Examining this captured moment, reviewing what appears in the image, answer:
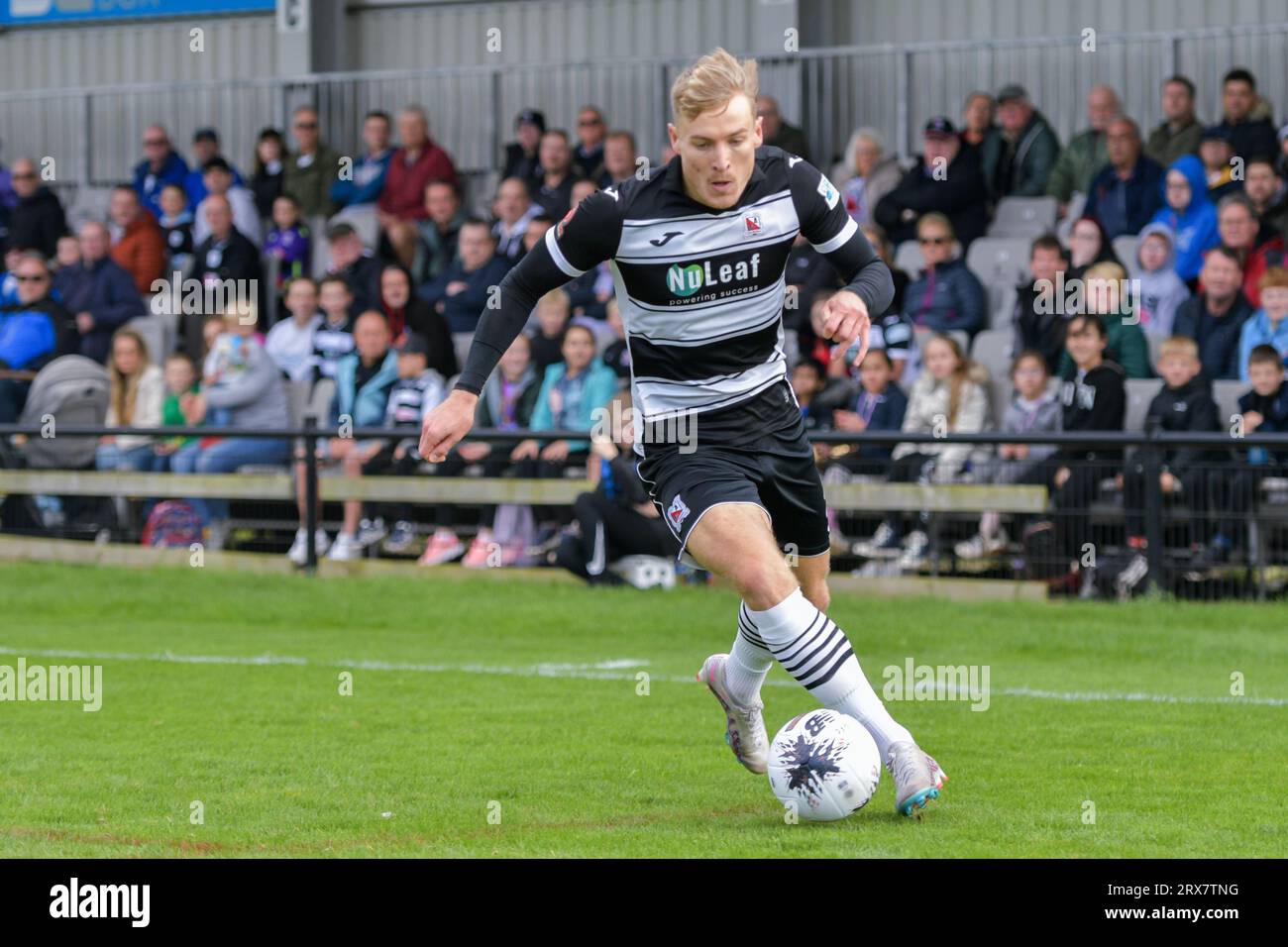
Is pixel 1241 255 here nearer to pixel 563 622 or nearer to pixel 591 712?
pixel 563 622

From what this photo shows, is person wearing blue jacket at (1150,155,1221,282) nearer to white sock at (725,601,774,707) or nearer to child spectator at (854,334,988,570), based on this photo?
child spectator at (854,334,988,570)

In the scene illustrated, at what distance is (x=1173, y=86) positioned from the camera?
51.7 ft

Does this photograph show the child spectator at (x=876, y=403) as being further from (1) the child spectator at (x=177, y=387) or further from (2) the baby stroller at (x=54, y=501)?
(2) the baby stroller at (x=54, y=501)

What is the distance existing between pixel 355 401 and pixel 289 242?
3396 mm

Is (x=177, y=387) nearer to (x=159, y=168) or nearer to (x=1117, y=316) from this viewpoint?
(x=159, y=168)

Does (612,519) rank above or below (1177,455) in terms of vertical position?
below

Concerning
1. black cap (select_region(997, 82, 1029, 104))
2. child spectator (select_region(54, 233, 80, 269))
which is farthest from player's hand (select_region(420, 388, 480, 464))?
child spectator (select_region(54, 233, 80, 269))

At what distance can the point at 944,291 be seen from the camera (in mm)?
15406

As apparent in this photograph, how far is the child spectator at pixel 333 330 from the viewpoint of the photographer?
17.0 m

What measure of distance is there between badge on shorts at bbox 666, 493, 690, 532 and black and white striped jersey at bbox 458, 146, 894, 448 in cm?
36

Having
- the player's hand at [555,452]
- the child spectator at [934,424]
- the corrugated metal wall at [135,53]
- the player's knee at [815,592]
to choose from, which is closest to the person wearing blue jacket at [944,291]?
the child spectator at [934,424]

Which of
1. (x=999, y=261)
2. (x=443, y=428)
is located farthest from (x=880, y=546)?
(x=443, y=428)
